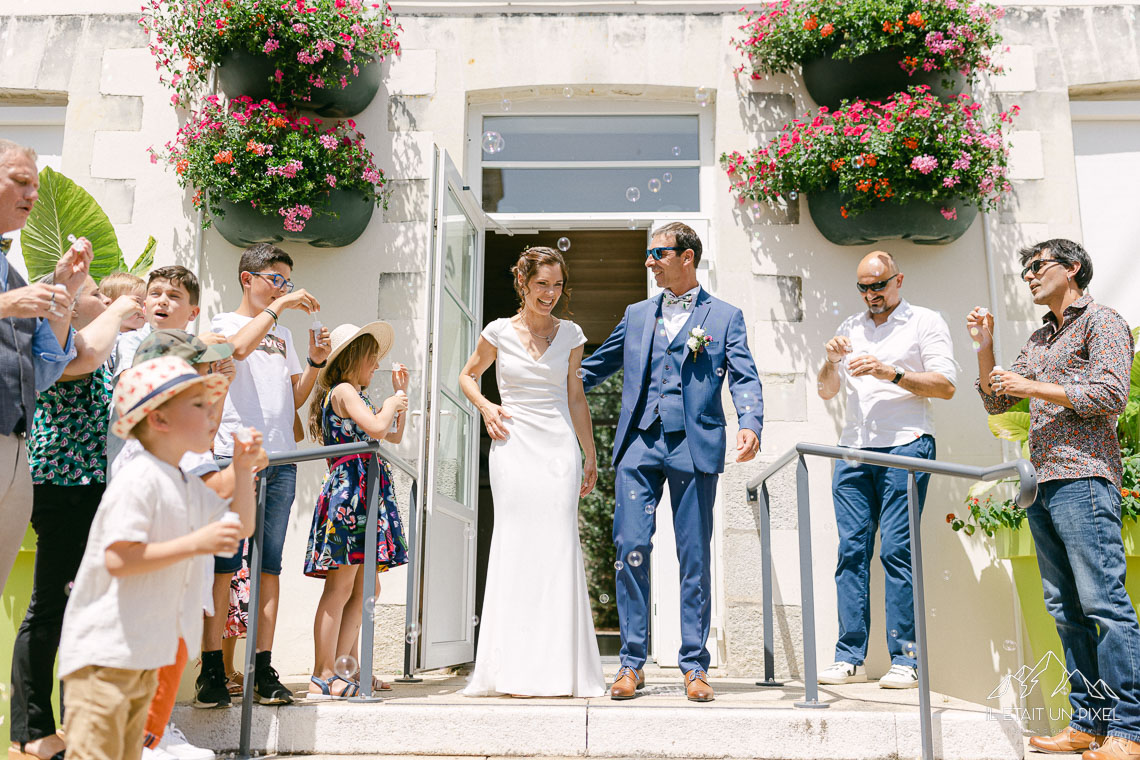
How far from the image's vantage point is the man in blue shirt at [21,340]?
276cm

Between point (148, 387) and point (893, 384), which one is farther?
point (893, 384)

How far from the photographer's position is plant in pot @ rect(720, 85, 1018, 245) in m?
5.43

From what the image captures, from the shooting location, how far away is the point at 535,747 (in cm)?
345

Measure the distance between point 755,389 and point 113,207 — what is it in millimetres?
4074

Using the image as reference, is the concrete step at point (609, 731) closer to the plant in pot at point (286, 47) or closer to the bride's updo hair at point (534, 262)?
the bride's updo hair at point (534, 262)

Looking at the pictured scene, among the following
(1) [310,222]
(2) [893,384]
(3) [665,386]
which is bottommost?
(3) [665,386]

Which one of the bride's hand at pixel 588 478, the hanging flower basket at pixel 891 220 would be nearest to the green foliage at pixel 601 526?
the hanging flower basket at pixel 891 220

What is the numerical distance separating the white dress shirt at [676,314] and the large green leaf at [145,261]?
3.00 metres

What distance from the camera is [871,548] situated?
15.4ft

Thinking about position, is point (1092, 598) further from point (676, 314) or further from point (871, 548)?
point (676, 314)

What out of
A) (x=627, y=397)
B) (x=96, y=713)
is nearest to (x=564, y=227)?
(x=627, y=397)

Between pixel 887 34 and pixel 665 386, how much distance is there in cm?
277

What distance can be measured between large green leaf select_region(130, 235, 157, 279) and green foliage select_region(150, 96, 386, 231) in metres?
0.35

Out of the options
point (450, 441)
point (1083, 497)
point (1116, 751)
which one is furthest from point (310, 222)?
point (1116, 751)
